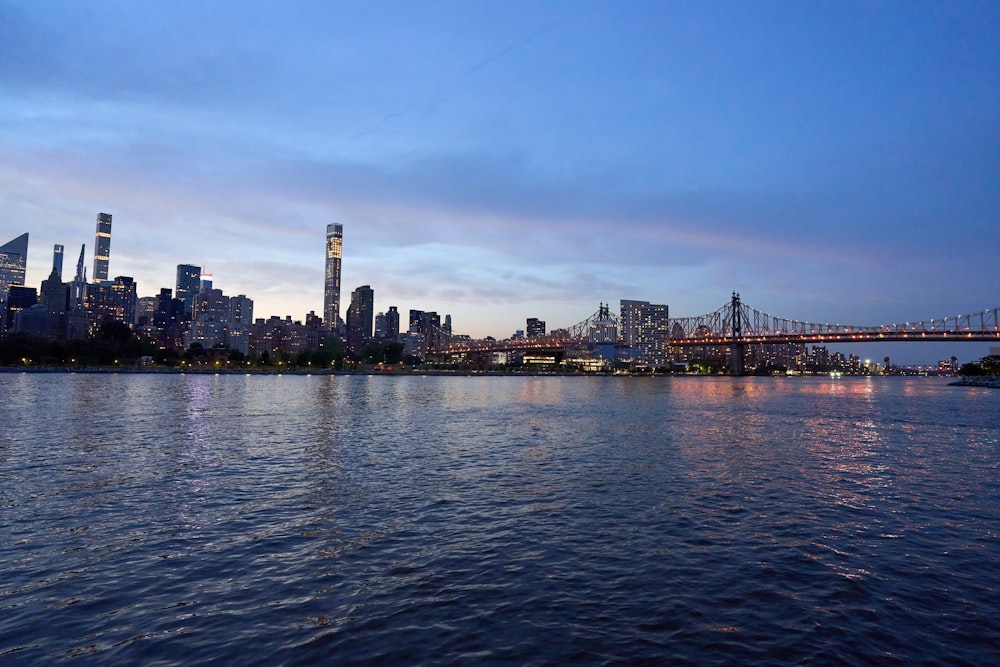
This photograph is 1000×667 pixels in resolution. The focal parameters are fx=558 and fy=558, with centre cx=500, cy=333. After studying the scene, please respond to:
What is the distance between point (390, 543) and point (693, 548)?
8.39 meters

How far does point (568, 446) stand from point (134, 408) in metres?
48.3

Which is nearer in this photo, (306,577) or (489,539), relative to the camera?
(306,577)

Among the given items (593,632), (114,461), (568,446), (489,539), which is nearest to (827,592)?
(593,632)

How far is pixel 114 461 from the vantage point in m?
27.2

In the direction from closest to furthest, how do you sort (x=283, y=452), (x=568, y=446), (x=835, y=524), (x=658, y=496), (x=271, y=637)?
(x=271, y=637)
(x=835, y=524)
(x=658, y=496)
(x=283, y=452)
(x=568, y=446)

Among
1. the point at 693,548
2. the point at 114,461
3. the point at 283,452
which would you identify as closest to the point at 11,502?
the point at 114,461

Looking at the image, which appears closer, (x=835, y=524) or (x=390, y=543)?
(x=390, y=543)

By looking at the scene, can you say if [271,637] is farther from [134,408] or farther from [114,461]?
[134,408]

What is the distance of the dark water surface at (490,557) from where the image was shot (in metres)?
10.0

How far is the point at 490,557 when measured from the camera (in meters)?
14.5

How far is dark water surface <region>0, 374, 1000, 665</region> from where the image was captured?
10.0 metres

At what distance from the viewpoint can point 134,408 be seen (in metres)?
58.4

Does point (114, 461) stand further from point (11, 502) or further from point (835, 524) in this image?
point (835, 524)

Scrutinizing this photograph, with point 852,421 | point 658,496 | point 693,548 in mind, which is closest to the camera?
point 693,548
